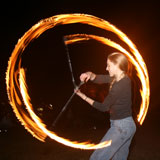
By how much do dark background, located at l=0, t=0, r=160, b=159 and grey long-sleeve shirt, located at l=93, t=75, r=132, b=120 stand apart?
13.8 feet

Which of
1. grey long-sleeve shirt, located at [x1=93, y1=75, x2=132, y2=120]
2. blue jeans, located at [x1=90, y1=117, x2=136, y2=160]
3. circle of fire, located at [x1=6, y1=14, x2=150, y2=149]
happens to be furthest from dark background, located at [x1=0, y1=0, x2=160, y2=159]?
grey long-sleeve shirt, located at [x1=93, y1=75, x2=132, y2=120]

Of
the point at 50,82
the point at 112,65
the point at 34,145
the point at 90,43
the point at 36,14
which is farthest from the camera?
the point at 50,82

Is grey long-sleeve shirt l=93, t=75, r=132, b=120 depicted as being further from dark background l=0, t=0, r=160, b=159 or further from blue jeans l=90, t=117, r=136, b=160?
dark background l=0, t=0, r=160, b=159

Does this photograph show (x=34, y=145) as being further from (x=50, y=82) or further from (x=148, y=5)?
(x=148, y=5)

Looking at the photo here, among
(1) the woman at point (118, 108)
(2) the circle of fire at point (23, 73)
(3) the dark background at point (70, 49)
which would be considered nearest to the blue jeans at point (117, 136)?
(1) the woman at point (118, 108)

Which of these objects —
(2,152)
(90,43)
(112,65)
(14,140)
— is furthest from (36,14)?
(112,65)

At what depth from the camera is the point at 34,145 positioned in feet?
21.6

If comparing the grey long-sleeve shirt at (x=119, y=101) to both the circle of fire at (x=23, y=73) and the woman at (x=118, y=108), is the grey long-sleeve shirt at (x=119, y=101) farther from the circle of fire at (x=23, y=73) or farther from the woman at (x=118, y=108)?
the circle of fire at (x=23, y=73)

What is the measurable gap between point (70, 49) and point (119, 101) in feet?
23.3

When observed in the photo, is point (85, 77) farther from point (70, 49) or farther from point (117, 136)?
point (70, 49)

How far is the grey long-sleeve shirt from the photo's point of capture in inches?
129

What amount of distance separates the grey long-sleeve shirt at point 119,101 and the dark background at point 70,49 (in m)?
4.21

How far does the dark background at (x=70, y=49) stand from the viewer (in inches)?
341

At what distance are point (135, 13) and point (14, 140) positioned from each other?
5.59 meters
